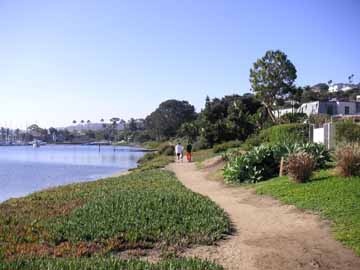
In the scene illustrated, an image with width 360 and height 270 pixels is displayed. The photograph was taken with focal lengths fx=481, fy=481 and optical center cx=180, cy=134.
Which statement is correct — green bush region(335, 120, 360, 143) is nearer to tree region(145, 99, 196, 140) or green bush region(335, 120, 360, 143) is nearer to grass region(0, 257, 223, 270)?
grass region(0, 257, 223, 270)

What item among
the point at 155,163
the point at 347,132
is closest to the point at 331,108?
the point at 155,163

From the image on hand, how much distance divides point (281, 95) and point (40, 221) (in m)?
42.1

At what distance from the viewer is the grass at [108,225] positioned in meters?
8.16

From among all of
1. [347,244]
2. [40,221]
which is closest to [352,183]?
[347,244]

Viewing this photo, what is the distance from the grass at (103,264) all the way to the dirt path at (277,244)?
2.10 feet

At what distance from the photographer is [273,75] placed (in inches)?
1907

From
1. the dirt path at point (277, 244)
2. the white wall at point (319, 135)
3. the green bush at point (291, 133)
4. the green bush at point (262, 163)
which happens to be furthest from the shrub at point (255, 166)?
the green bush at point (291, 133)

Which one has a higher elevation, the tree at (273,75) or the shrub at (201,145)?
the tree at (273,75)

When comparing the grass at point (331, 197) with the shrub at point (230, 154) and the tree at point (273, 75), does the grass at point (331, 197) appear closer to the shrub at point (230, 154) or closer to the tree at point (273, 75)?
the shrub at point (230, 154)

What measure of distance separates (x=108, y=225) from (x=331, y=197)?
209 inches

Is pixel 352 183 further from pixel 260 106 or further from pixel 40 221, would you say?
pixel 260 106

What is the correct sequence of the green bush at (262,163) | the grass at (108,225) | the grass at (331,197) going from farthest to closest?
the green bush at (262,163)
the grass at (331,197)
the grass at (108,225)

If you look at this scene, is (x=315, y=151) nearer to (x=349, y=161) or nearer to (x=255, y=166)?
(x=255, y=166)

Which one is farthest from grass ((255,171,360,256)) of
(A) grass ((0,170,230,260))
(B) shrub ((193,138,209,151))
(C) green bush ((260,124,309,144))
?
(B) shrub ((193,138,209,151))
